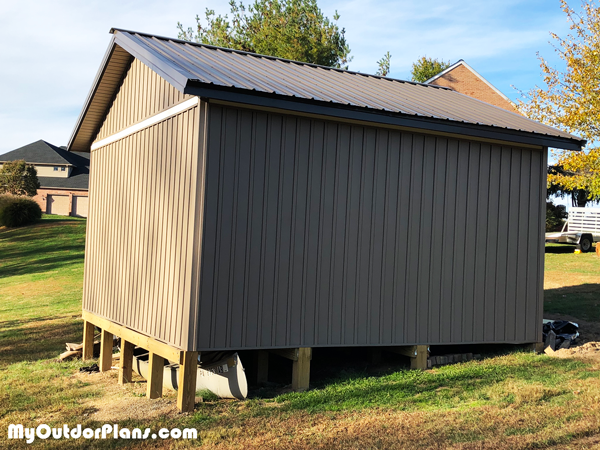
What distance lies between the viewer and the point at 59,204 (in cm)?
4616

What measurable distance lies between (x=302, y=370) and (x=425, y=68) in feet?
133

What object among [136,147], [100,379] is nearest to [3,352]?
[100,379]

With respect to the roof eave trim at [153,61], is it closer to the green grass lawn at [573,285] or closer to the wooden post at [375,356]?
the wooden post at [375,356]

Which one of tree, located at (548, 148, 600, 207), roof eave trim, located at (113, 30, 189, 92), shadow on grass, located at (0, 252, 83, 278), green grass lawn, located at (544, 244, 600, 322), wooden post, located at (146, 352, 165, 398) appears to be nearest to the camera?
roof eave trim, located at (113, 30, 189, 92)

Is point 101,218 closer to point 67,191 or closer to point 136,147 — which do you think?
point 136,147

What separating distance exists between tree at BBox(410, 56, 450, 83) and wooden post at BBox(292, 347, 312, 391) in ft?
129

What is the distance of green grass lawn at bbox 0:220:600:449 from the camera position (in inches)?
217

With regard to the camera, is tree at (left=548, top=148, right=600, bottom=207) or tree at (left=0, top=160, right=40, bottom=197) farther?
tree at (left=0, top=160, right=40, bottom=197)

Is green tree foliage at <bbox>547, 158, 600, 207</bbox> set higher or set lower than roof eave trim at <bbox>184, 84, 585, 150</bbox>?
higher

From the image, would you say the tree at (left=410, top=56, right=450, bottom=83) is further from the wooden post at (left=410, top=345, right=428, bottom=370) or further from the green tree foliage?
the wooden post at (left=410, top=345, right=428, bottom=370)

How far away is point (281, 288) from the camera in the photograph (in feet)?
23.4

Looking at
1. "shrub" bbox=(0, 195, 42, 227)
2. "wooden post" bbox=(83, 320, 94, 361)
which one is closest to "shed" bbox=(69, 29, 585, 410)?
"wooden post" bbox=(83, 320, 94, 361)

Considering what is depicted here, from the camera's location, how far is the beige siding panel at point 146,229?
22.5 ft

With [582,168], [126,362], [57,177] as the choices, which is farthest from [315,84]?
[57,177]
